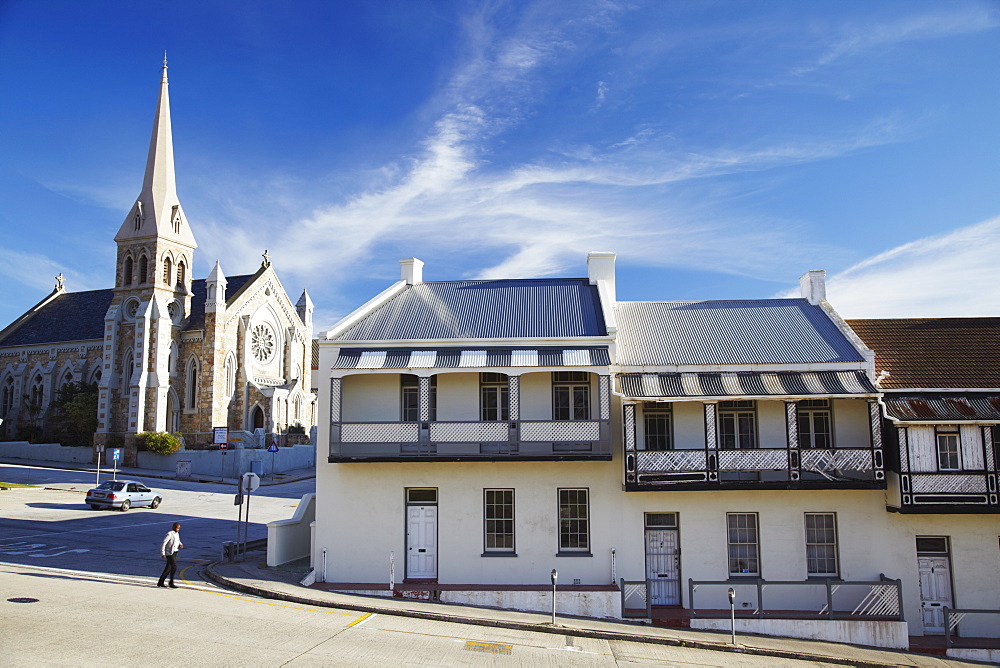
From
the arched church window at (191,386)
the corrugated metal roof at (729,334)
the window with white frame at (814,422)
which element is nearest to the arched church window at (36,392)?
the arched church window at (191,386)

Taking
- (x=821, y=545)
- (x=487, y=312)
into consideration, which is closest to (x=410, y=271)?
(x=487, y=312)

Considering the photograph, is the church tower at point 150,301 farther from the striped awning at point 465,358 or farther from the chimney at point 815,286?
the chimney at point 815,286

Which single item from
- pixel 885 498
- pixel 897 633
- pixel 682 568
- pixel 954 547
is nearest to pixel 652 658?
pixel 682 568

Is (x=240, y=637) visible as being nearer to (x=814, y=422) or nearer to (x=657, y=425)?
(x=657, y=425)

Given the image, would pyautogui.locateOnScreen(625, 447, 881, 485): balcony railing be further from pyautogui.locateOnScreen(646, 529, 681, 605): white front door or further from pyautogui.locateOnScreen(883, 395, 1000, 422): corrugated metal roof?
pyautogui.locateOnScreen(646, 529, 681, 605): white front door

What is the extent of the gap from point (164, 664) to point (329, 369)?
901 cm

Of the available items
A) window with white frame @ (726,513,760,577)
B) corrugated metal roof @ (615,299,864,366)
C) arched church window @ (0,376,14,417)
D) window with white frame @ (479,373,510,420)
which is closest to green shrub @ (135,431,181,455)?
arched church window @ (0,376,14,417)

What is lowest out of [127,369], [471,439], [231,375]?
[471,439]

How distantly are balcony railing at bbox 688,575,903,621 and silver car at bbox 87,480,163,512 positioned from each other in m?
25.6

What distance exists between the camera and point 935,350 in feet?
64.7

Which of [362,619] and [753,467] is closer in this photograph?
[362,619]

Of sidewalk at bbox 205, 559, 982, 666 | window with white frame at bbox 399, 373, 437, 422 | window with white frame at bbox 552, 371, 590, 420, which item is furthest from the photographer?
window with white frame at bbox 399, 373, 437, 422

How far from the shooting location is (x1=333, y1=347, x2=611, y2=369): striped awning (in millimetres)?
17938

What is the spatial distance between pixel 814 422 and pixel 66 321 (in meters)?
60.3
